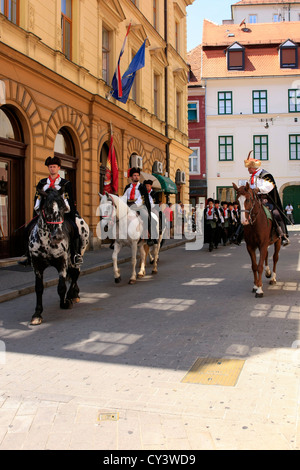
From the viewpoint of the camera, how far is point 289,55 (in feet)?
138

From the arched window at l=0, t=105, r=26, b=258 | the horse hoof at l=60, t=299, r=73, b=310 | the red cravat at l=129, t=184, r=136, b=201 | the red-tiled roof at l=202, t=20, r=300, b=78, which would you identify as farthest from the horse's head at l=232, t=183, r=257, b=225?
the red-tiled roof at l=202, t=20, r=300, b=78

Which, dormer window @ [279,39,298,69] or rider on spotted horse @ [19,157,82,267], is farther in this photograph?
dormer window @ [279,39,298,69]

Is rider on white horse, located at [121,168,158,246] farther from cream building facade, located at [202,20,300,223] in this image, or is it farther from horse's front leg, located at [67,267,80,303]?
cream building facade, located at [202,20,300,223]

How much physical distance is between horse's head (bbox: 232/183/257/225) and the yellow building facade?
13.0ft

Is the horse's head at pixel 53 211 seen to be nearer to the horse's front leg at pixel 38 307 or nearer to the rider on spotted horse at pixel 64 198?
the rider on spotted horse at pixel 64 198

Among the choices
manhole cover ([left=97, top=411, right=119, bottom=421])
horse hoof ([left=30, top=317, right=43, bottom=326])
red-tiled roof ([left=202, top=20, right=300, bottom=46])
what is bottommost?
manhole cover ([left=97, top=411, right=119, bottom=421])

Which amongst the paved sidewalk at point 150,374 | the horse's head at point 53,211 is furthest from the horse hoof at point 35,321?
the horse's head at point 53,211

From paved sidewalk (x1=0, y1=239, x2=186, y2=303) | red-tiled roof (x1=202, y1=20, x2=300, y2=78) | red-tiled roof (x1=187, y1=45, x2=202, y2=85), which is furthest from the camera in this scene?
red-tiled roof (x1=187, y1=45, x2=202, y2=85)

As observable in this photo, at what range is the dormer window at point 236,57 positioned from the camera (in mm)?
42125

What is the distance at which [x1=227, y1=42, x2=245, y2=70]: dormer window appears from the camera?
138 feet

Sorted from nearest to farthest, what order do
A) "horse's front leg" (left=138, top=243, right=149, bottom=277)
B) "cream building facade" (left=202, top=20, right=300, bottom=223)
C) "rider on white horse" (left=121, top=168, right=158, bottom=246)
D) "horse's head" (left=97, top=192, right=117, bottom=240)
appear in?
"horse's head" (left=97, top=192, right=117, bottom=240) < "rider on white horse" (left=121, top=168, right=158, bottom=246) < "horse's front leg" (left=138, top=243, right=149, bottom=277) < "cream building facade" (left=202, top=20, right=300, bottom=223)

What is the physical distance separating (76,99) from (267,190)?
9.22 m

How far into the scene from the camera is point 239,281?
1020cm

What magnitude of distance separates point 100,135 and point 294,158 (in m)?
27.8
